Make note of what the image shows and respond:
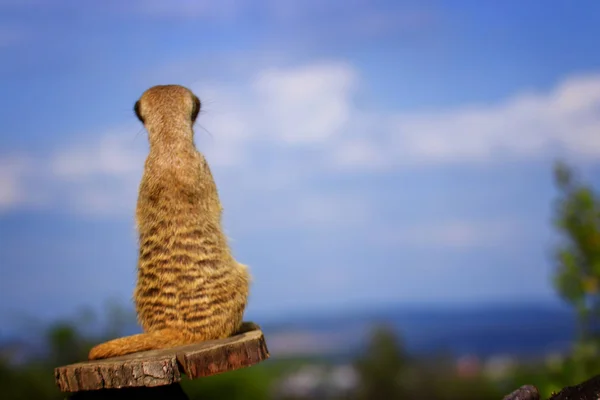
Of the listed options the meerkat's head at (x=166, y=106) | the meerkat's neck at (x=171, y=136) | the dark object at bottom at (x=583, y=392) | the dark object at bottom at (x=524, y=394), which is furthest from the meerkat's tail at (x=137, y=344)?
the dark object at bottom at (x=583, y=392)

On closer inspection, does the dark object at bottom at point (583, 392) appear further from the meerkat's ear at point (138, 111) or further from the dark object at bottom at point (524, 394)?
the meerkat's ear at point (138, 111)

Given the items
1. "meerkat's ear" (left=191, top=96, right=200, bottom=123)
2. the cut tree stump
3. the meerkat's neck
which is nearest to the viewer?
the cut tree stump

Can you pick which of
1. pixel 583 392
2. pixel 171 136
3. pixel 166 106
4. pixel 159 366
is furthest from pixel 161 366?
pixel 583 392

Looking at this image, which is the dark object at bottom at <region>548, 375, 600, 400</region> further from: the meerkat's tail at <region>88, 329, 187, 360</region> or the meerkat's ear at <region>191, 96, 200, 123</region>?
the meerkat's ear at <region>191, 96, 200, 123</region>

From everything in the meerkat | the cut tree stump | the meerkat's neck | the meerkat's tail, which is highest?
the meerkat's neck

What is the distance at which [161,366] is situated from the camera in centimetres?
233

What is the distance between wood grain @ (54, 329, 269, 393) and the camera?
2338 mm

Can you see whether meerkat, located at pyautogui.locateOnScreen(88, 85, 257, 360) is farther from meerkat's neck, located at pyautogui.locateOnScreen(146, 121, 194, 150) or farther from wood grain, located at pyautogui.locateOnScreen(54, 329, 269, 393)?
wood grain, located at pyautogui.locateOnScreen(54, 329, 269, 393)

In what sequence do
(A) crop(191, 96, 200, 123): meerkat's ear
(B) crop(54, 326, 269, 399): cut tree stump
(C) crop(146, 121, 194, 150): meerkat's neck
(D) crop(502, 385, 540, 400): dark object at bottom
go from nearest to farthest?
(D) crop(502, 385, 540, 400): dark object at bottom < (B) crop(54, 326, 269, 399): cut tree stump < (C) crop(146, 121, 194, 150): meerkat's neck < (A) crop(191, 96, 200, 123): meerkat's ear

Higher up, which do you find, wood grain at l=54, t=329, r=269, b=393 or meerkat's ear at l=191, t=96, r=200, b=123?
meerkat's ear at l=191, t=96, r=200, b=123

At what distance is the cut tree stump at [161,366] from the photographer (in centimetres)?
234

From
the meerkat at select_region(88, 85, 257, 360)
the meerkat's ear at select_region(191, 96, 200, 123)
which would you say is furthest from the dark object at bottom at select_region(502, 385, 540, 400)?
the meerkat's ear at select_region(191, 96, 200, 123)

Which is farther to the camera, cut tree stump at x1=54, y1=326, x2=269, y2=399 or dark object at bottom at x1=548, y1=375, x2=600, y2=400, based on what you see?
cut tree stump at x1=54, y1=326, x2=269, y2=399

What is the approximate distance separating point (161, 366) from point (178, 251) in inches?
20.8
